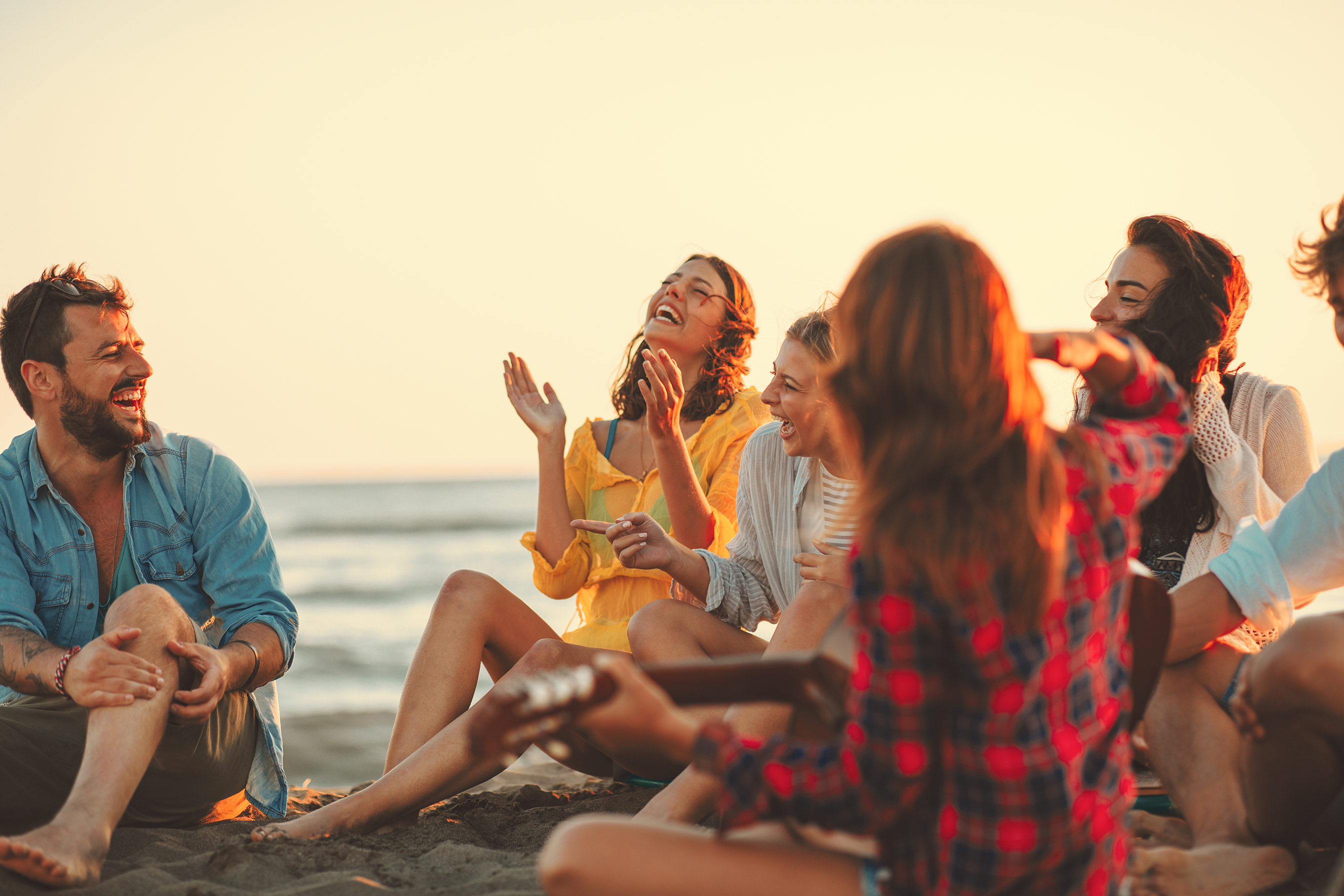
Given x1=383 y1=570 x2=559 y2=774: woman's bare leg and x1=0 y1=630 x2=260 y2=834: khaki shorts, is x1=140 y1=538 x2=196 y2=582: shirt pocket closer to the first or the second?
x1=0 y1=630 x2=260 y2=834: khaki shorts

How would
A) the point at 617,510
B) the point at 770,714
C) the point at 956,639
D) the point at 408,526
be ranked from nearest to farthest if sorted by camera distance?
the point at 956,639
the point at 770,714
the point at 617,510
the point at 408,526

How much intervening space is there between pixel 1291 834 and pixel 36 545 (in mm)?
3626

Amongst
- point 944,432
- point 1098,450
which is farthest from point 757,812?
point 1098,450

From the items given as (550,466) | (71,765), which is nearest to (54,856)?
(71,765)

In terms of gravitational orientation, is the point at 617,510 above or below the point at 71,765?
above

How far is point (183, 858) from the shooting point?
2.85 metres

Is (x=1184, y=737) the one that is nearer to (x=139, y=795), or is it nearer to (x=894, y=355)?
(x=894, y=355)

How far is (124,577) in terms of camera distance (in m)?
3.46

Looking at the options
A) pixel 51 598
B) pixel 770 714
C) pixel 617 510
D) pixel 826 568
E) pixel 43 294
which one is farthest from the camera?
pixel 617 510

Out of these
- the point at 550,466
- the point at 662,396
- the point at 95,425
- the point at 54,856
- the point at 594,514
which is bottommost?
the point at 54,856

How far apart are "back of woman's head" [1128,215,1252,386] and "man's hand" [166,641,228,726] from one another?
9.54 ft

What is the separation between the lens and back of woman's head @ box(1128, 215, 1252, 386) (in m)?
3.12

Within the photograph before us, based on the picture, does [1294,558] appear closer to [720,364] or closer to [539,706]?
[539,706]

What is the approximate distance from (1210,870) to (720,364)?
276 centimetres
